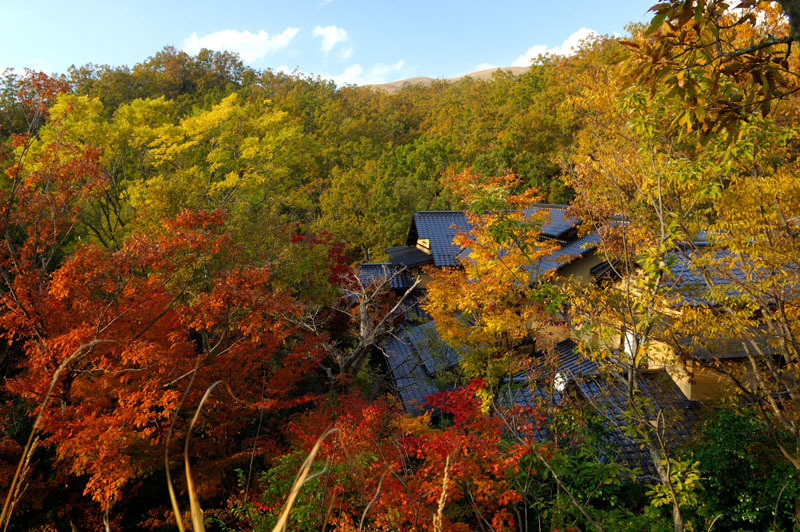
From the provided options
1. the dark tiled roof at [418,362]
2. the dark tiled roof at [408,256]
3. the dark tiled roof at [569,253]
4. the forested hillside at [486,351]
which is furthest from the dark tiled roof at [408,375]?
the dark tiled roof at [408,256]

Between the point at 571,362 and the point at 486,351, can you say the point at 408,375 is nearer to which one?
the point at 486,351

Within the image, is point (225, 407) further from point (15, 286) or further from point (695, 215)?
point (695, 215)

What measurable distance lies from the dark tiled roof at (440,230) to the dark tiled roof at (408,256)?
1.25 metres

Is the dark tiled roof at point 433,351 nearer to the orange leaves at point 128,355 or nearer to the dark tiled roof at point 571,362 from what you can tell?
the dark tiled roof at point 571,362

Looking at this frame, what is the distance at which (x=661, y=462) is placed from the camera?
5898 mm

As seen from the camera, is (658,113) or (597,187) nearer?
(658,113)

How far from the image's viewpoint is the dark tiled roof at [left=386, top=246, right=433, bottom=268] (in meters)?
27.3

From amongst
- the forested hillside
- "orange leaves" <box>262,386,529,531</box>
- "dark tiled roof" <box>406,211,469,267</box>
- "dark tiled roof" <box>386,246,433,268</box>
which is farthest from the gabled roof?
"orange leaves" <box>262,386,529,531</box>

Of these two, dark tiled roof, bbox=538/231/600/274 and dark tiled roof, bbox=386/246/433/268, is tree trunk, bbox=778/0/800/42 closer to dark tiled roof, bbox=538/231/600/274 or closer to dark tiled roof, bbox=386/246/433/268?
dark tiled roof, bbox=538/231/600/274

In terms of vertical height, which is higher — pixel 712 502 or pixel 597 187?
pixel 597 187

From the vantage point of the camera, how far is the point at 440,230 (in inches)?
1105

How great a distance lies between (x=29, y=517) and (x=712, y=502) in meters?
13.0

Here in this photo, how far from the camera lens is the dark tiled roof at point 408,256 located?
2731 centimetres

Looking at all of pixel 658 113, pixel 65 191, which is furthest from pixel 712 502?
pixel 65 191
